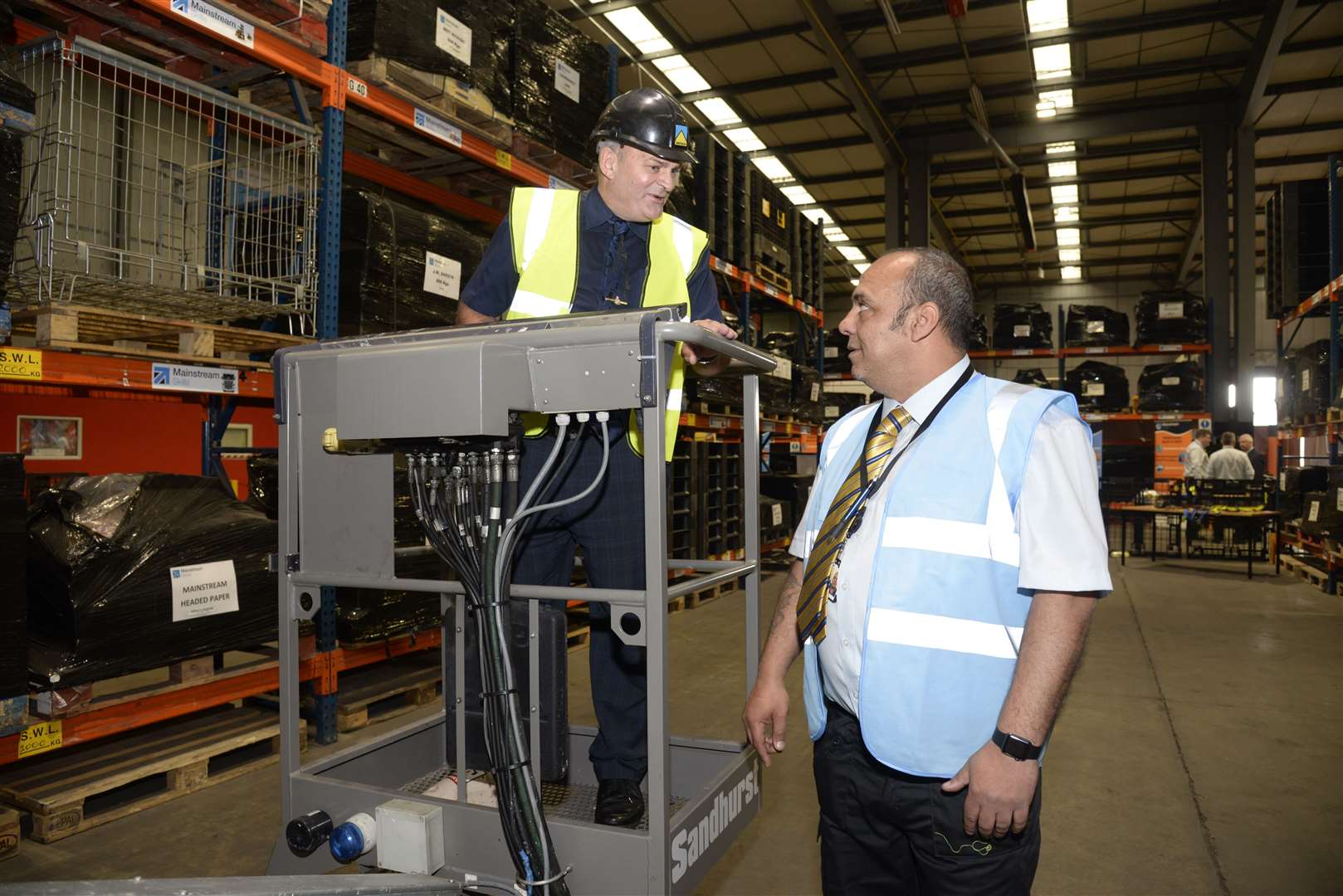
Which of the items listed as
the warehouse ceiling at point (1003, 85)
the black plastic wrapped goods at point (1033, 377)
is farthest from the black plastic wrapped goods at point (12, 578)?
the black plastic wrapped goods at point (1033, 377)

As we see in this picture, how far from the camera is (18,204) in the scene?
8.10ft

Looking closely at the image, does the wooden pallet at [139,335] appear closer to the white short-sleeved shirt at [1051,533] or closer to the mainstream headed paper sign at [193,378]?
the mainstream headed paper sign at [193,378]

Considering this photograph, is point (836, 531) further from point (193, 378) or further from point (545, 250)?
point (193, 378)

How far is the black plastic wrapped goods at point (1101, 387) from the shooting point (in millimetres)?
12430

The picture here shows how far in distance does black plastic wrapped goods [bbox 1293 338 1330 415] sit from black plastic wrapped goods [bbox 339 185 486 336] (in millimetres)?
9109

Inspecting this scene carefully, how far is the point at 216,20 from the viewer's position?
2.95 m

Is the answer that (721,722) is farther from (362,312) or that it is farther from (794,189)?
(794,189)

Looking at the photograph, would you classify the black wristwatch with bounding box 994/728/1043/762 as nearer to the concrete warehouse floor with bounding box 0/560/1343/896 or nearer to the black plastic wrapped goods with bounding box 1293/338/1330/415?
the concrete warehouse floor with bounding box 0/560/1343/896

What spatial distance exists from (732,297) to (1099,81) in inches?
307

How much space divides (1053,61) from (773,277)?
21.2 ft

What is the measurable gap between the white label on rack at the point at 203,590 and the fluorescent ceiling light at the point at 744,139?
12.3 metres

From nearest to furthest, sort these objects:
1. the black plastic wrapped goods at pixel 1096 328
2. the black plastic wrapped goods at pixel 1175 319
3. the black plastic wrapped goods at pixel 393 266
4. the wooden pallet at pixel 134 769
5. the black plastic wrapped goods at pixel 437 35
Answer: the wooden pallet at pixel 134 769, the black plastic wrapped goods at pixel 437 35, the black plastic wrapped goods at pixel 393 266, the black plastic wrapped goods at pixel 1175 319, the black plastic wrapped goods at pixel 1096 328

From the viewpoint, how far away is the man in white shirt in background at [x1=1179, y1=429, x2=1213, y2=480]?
11.5 meters

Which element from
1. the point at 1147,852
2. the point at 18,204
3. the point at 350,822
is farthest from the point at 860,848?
the point at 18,204
